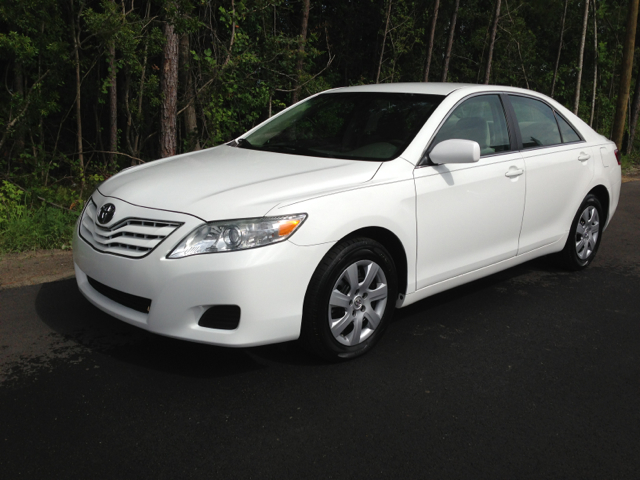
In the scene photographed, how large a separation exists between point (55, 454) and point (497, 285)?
3850 mm

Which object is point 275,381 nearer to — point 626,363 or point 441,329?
point 441,329

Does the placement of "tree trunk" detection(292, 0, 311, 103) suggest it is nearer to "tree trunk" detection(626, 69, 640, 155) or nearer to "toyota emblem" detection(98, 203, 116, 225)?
"toyota emblem" detection(98, 203, 116, 225)

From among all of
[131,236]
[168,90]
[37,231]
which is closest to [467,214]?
[131,236]

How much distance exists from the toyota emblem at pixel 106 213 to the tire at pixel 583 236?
12.9 feet

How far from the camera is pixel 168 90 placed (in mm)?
9227

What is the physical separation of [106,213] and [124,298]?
1.67ft

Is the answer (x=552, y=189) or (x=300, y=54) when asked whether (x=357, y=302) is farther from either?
(x=300, y=54)

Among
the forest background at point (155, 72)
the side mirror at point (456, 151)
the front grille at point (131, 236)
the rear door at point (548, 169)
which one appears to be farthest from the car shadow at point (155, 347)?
the forest background at point (155, 72)

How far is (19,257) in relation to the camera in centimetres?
613

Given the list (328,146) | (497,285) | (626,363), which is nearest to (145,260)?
(328,146)

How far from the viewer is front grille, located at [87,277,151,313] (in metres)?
3.56

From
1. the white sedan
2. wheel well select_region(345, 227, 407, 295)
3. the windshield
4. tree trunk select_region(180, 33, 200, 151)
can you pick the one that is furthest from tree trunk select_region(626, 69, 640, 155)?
wheel well select_region(345, 227, 407, 295)

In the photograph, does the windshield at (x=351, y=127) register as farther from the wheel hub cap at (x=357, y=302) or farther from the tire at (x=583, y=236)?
the tire at (x=583, y=236)

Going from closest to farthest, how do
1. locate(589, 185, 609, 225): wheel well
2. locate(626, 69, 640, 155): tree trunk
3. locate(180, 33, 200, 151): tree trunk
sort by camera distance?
locate(589, 185, 609, 225): wheel well → locate(180, 33, 200, 151): tree trunk → locate(626, 69, 640, 155): tree trunk
